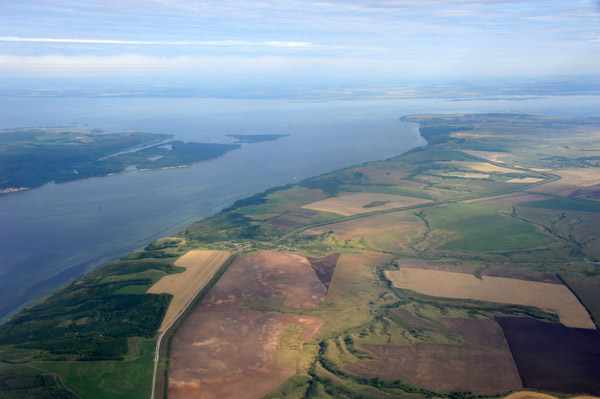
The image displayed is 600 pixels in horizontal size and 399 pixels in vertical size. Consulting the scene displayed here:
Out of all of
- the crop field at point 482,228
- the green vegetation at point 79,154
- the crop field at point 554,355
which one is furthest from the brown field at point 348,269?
the green vegetation at point 79,154

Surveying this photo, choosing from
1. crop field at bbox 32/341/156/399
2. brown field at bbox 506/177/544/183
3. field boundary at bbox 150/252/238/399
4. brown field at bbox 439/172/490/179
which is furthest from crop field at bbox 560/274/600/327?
brown field at bbox 439/172/490/179

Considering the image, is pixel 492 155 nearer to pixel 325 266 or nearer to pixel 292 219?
pixel 292 219

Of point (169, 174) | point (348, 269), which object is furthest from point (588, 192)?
point (169, 174)

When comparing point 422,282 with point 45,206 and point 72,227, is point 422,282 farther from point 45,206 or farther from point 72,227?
point 45,206

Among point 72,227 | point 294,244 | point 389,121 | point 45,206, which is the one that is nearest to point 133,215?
point 72,227

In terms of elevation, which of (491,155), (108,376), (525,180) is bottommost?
(108,376)
